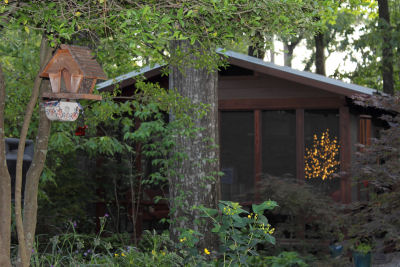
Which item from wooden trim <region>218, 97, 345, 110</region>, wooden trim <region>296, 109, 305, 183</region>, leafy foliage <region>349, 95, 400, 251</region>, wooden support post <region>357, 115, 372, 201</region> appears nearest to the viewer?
leafy foliage <region>349, 95, 400, 251</region>

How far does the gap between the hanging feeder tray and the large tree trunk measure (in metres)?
3.56

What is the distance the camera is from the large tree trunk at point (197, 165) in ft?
29.7

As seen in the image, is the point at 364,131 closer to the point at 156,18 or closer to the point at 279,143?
the point at 279,143

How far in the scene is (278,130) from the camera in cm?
2105

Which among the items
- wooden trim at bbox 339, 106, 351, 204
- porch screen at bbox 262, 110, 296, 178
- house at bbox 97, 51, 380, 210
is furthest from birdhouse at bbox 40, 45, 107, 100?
porch screen at bbox 262, 110, 296, 178

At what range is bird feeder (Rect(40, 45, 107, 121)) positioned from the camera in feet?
18.6

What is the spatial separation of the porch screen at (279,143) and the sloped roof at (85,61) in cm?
1305

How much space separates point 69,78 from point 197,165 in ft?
12.0

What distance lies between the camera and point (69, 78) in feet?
18.9

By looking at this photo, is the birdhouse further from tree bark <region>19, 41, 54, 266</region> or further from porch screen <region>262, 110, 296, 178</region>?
porch screen <region>262, 110, 296, 178</region>

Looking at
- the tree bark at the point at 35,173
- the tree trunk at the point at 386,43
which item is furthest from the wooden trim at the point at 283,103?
the tree bark at the point at 35,173

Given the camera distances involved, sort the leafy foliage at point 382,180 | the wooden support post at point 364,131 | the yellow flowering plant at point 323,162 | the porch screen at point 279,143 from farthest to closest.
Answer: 1. the porch screen at point 279,143
2. the wooden support post at point 364,131
3. the yellow flowering plant at point 323,162
4. the leafy foliage at point 382,180

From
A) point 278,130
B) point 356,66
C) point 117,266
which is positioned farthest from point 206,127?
point 356,66

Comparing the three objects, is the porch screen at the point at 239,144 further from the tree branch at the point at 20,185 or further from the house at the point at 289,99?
the tree branch at the point at 20,185
